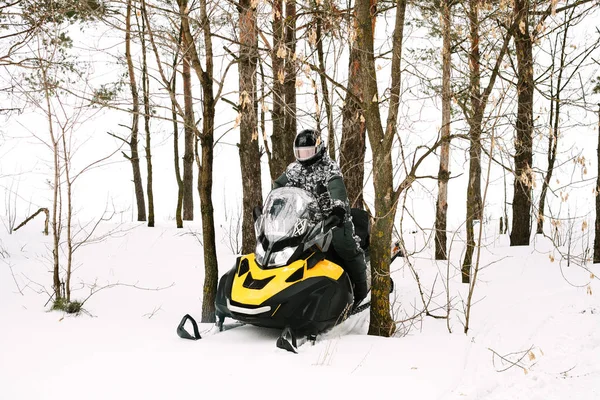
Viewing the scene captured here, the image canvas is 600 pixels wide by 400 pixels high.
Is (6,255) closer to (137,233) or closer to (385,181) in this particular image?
(137,233)

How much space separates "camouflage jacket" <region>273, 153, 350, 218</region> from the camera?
588 centimetres

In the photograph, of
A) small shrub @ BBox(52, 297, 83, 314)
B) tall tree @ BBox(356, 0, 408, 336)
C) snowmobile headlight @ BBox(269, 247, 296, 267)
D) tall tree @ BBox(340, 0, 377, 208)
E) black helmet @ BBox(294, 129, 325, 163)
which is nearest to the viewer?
snowmobile headlight @ BBox(269, 247, 296, 267)

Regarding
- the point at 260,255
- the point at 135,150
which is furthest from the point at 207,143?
the point at 135,150

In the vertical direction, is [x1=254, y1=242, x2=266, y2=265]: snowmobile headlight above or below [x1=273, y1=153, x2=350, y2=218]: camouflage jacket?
below

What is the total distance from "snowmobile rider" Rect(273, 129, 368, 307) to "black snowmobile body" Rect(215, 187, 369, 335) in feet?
0.71

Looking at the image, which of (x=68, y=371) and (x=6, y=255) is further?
(x=6, y=255)

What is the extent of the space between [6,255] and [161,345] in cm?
700

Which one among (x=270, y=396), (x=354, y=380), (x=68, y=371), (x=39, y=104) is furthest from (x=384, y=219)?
(x=39, y=104)

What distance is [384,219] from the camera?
6012 millimetres

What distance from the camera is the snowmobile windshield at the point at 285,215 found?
553 centimetres

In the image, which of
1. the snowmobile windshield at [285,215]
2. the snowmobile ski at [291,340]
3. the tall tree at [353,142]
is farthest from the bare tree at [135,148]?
the snowmobile ski at [291,340]

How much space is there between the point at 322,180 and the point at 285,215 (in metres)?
0.76

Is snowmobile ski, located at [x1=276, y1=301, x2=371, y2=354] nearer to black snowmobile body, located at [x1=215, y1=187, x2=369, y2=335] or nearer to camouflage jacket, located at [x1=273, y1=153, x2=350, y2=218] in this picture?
black snowmobile body, located at [x1=215, y1=187, x2=369, y2=335]

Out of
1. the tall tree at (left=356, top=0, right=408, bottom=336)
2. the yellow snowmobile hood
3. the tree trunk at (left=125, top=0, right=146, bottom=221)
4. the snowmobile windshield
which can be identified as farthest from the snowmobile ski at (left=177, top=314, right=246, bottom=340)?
the tree trunk at (left=125, top=0, right=146, bottom=221)
